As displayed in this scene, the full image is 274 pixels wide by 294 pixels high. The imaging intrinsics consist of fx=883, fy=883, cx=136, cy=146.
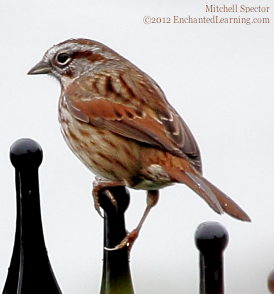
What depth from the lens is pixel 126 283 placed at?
7.44ft

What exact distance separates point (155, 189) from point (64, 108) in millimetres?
524

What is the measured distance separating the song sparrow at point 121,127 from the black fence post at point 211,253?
504 millimetres

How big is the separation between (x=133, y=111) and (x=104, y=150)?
0.54ft

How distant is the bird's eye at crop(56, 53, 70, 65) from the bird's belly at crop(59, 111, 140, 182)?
12.2 inches

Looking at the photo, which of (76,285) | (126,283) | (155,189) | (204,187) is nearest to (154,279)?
(76,285)

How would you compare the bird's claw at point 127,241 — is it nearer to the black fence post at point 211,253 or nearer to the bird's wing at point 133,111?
the black fence post at point 211,253

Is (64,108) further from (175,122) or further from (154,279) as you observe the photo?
(154,279)

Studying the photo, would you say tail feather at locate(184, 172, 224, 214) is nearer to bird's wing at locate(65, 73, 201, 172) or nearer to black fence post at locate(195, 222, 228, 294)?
bird's wing at locate(65, 73, 201, 172)

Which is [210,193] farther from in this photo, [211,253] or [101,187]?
[211,253]

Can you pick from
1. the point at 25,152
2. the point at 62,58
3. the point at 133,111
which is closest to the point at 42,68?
the point at 62,58

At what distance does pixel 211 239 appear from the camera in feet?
6.59

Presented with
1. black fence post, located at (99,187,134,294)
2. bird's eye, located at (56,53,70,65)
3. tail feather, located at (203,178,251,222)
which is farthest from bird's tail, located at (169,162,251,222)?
bird's eye, located at (56,53,70,65)

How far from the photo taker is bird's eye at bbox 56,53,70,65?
333cm

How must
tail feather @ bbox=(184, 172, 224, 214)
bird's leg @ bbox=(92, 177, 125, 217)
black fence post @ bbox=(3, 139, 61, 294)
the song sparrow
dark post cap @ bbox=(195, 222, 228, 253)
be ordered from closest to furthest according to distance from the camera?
dark post cap @ bbox=(195, 222, 228, 253) → black fence post @ bbox=(3, 139, 61, 294) → bird's leg @ bbox=(92, 177, 125, 217) → tail feather @ bbox=(184, 172, 224, 214) → the song sparrow
